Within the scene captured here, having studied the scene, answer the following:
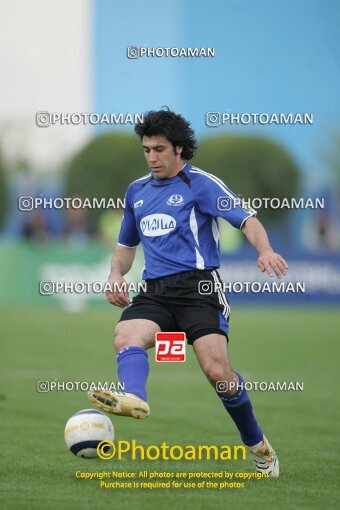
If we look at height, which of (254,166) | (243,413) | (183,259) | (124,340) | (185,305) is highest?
(254,166)

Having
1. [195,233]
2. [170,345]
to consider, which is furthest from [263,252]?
[170,345]

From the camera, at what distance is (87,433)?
20.5 ft

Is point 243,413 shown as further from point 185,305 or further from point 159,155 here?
point 159,155

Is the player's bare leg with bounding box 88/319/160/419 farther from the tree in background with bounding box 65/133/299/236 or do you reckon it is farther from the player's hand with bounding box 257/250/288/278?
the tree in background with bounding box 65/133/299/236

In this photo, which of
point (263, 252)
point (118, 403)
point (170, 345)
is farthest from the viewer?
point (170, 345)

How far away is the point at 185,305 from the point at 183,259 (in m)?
0.29

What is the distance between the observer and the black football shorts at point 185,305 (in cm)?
660

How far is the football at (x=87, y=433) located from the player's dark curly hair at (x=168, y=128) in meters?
1.80

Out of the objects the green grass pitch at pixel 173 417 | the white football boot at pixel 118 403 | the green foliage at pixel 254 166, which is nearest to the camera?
the white football boot at pixel 118 403

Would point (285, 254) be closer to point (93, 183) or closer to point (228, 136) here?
point (93, 183)

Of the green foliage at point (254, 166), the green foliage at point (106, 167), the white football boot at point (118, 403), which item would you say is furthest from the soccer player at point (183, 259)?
the green foliage at point (254, 166)

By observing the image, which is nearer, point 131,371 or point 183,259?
point 131,371

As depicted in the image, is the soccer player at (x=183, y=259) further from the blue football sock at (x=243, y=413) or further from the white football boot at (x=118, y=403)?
the white football boot at (x=118, y=403)

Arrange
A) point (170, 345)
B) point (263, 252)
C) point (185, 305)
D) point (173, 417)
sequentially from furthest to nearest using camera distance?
1. point (173, 417)
2. point (170, 345)
3. point (185, 305)
4. point (263, 252)
